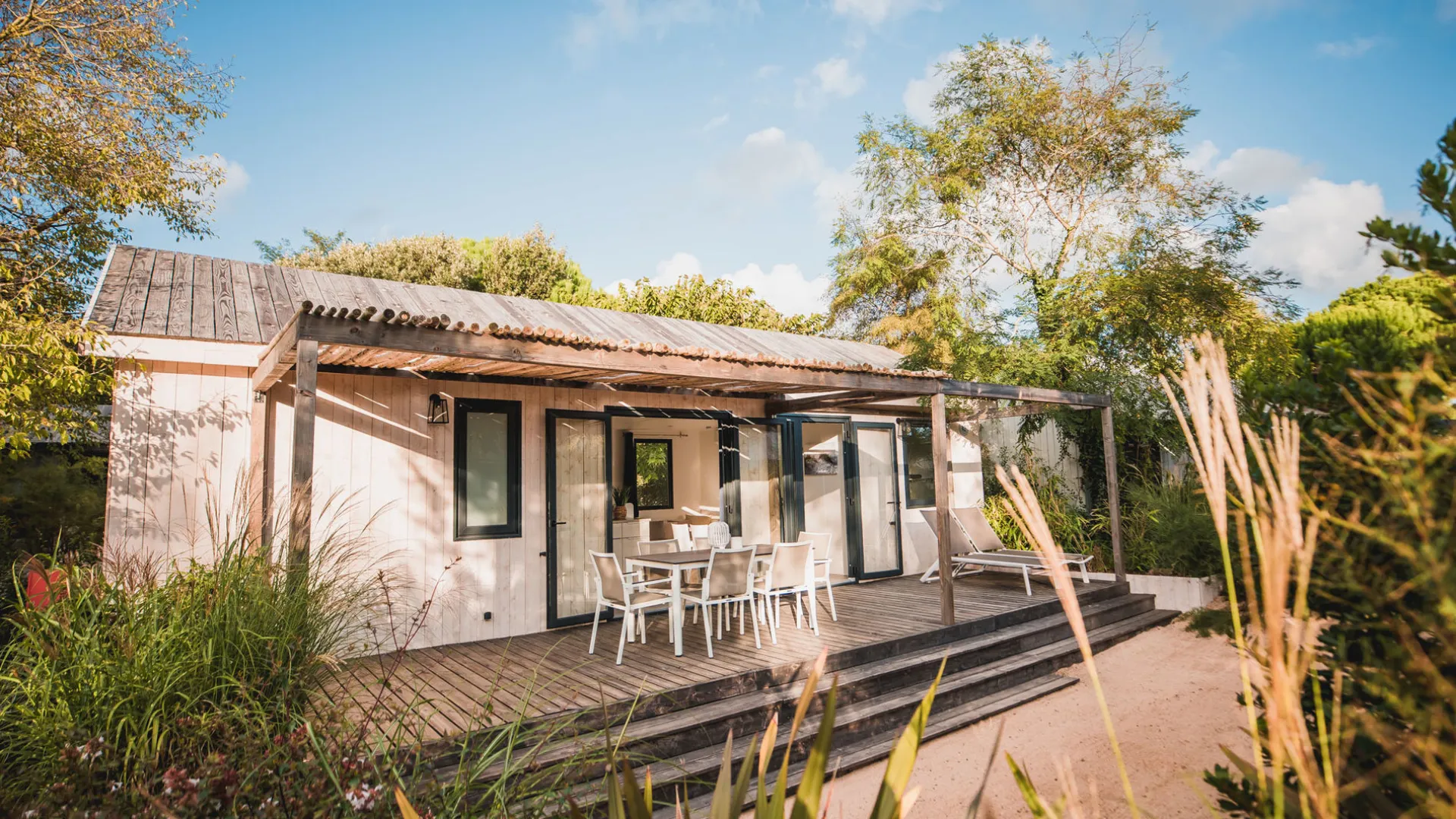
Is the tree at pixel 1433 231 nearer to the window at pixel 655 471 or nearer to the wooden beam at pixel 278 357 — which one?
the wooden beam at pixel 278 357

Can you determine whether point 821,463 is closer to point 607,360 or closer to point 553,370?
point 553,370

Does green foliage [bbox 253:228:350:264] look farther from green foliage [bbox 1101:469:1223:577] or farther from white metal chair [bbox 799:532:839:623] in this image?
green foliage [bbox 1101:469:1223:577]

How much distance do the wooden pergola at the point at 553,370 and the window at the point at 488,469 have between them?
32 cm

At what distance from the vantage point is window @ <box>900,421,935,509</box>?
1003 centimetres

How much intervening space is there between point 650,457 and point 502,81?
6314 millimetres

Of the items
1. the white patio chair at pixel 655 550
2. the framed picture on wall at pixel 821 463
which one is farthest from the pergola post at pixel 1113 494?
the white patio chair at pixel 655 550

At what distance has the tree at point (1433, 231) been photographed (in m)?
1.13

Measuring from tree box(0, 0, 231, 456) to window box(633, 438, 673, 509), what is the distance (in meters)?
6.45

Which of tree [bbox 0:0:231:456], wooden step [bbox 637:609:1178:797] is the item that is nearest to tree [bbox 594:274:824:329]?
tree [bbox 0:0:231:456]

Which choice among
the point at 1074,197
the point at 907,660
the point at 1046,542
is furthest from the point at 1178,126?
the point at 1046,542

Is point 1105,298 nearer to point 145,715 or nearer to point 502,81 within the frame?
point 502,81

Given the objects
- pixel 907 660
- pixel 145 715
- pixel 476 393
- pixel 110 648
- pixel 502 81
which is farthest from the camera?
pixel 502 81

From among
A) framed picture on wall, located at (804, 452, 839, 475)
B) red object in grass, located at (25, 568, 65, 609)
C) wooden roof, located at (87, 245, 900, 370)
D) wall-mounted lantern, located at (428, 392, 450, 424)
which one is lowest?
red object in grass, located at (25, 568, 65, 609)

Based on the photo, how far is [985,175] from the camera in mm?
12875
